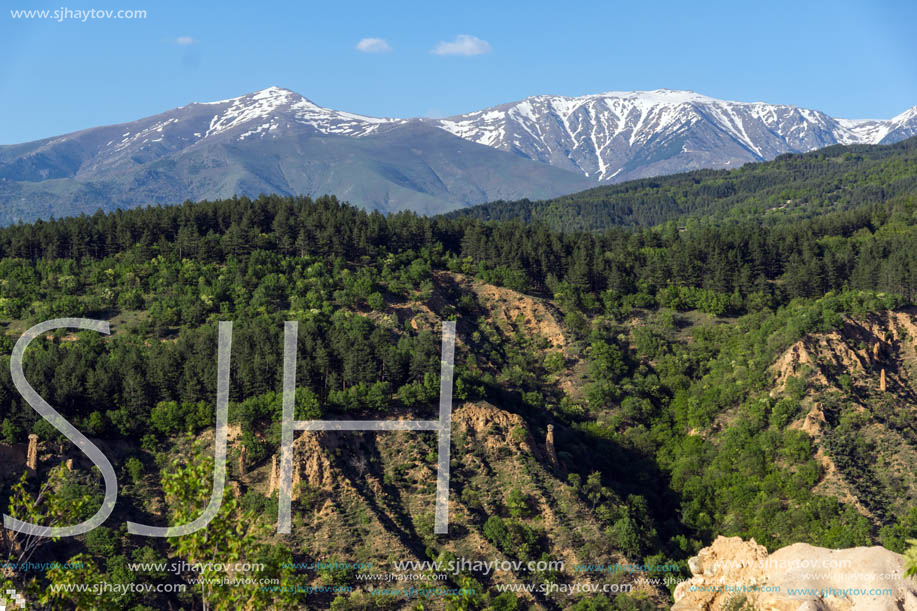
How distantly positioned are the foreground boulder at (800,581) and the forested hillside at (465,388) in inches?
471

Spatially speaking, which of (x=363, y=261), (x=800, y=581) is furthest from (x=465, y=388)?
(x=800, y=581)

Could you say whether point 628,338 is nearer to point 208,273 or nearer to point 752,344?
point 752,344

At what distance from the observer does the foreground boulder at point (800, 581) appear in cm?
2716

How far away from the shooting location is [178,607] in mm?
57562

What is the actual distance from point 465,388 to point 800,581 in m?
49.5

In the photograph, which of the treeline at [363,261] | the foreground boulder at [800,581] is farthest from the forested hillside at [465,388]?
the foreground boulder at [800,581]

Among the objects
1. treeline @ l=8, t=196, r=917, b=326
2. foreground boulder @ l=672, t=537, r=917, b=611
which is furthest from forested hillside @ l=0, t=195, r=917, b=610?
foreground boulder @ l=672, t=537, r=917, b=611

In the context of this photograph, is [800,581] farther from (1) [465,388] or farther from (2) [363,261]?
(2) [363,261]

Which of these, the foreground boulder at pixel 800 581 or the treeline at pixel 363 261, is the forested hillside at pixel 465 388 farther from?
the foreground boulder at pixel 800 581

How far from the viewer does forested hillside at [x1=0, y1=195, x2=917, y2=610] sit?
63.7 meters

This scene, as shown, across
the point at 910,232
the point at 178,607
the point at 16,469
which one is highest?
the point at 910,232

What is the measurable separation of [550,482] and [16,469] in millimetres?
40634

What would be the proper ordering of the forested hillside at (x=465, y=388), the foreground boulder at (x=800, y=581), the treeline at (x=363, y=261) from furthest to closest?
the treeline at (x=363, y=261)
the forested hillside at (x=465, y=388)
the foreground boulder at (x=800, y=581)

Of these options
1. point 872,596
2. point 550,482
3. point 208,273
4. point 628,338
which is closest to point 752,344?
point 628,338
